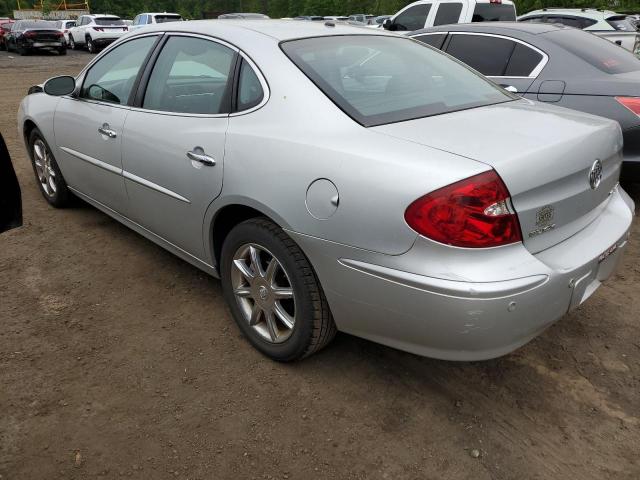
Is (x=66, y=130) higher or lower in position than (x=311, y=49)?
lower

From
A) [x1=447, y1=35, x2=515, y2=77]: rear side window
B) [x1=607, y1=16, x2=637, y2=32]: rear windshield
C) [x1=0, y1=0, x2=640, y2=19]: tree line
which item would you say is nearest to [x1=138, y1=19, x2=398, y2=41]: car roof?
[x1=447, y1=35, x2=515, y2=77]: rear side window

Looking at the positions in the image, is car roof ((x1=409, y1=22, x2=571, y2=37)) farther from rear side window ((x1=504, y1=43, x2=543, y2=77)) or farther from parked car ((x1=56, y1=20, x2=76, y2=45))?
parked car ((x1=56, y1=20, x2=76, y2=45))

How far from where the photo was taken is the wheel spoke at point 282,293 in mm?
2523

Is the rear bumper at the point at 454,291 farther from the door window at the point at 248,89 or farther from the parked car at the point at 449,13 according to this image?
the parked car at the point at 449,13

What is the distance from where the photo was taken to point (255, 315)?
9.10 feet

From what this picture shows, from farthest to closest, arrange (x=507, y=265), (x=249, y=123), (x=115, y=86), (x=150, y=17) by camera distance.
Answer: (x=150, y=17) < (x=115, y=86) < (x=249, y=123) < (x=507, y=265)

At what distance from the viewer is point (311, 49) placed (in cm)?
274

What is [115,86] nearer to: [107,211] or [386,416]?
[107,211]

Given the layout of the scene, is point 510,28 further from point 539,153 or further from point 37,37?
point 37,37

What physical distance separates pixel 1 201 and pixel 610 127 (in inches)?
104

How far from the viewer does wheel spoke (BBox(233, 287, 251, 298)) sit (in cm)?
276

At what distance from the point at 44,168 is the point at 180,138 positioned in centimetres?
245

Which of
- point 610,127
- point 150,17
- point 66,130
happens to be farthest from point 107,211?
point 150,17

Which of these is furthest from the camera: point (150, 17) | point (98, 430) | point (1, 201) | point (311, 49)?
point (150, 17)
